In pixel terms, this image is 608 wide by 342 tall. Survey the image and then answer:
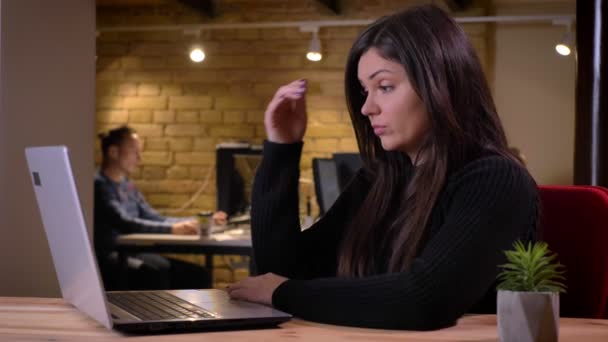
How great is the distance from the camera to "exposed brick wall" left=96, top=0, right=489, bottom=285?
7.05 m

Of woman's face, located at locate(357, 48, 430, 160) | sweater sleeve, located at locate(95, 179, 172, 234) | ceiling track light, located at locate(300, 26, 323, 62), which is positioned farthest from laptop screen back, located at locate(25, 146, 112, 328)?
ceiling track light, located at locate(300, 26, 323, 62)

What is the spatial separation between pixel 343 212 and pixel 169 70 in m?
5.71

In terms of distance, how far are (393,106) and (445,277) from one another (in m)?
0.35

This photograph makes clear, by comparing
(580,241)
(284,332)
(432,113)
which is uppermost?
(432,113)

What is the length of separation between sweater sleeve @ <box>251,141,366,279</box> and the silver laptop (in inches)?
12.0

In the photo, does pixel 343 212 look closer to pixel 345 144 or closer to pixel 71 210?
pixel 71 210

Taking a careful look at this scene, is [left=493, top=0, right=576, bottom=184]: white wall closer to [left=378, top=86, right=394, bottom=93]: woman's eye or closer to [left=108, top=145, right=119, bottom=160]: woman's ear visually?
[left=108, top=145, right=119, bottom=160]: woman's ear

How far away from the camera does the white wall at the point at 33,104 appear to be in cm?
225

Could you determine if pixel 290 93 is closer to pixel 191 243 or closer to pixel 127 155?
pixel 191 243

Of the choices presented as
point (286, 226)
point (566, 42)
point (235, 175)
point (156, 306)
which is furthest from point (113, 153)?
point (156, 306)

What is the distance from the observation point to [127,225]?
201 inches

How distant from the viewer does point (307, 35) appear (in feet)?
23.3

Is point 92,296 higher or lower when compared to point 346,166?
lower

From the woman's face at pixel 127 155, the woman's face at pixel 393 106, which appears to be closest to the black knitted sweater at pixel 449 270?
the woman's face at pixel 393 106
